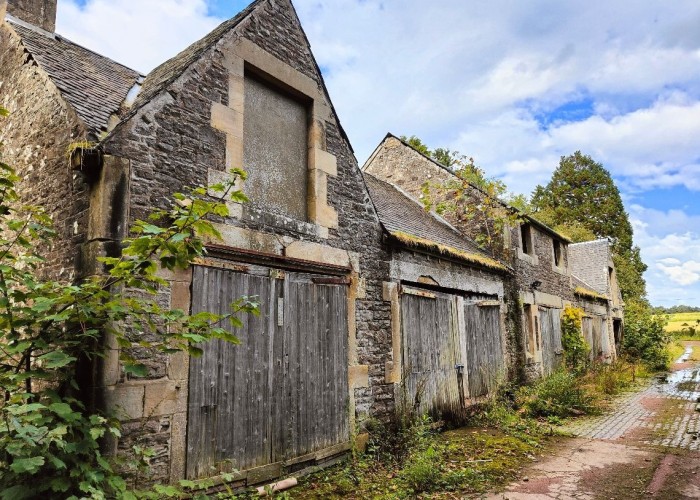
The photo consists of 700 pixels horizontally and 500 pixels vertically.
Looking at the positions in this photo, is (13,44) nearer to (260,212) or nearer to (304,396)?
(260,212)

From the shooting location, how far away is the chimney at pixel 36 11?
634cm

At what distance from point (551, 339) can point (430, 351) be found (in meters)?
6.90

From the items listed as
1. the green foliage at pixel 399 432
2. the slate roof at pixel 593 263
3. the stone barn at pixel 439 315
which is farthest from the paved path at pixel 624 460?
the slate roof at pixel 593 263

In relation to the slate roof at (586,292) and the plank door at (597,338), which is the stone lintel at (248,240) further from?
the plank door at (597,338)

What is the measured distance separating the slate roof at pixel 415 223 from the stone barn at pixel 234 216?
1.60 m

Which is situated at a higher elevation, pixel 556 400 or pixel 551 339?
pixel 551 339

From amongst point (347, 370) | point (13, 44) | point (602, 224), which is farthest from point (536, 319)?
point (602, 224)

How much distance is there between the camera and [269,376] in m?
A: 5.25

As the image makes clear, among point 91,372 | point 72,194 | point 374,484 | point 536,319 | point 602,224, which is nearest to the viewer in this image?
point 91,372

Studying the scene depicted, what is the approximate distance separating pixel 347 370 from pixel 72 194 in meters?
3.97

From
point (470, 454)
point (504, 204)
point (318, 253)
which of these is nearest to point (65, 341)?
point (318, 253)

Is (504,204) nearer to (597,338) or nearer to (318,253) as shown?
(318,253)

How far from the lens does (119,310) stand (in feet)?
10.9

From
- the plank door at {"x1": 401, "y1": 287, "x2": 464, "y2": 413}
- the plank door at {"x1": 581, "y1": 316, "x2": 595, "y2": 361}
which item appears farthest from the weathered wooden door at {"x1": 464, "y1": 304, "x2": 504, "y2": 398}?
the plank door at {"x1": 581, "y1": 316, "x2": 595, "y2": 361}
